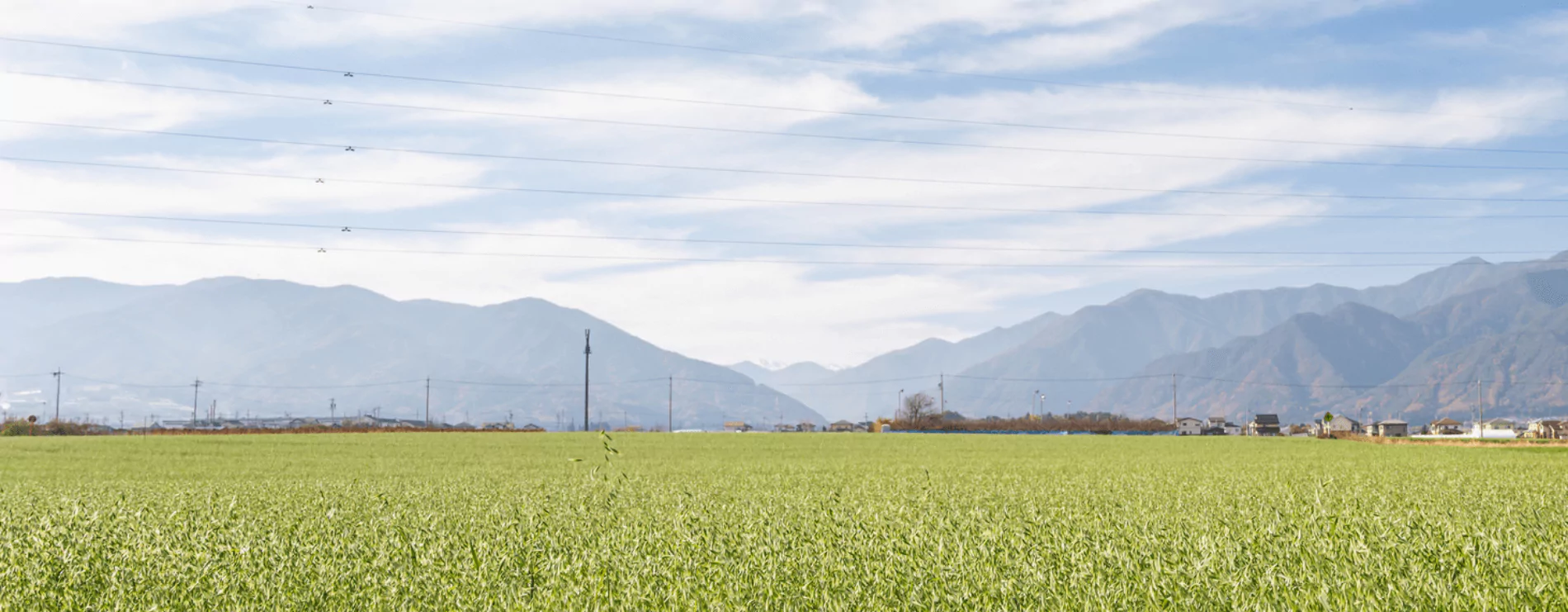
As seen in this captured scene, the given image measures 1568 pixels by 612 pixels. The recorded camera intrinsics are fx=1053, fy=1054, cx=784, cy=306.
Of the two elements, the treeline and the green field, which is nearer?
the green field

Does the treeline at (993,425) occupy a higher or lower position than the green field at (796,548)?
lower

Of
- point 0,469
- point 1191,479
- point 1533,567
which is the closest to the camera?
point 1533,567

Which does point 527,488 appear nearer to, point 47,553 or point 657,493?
point 657,493

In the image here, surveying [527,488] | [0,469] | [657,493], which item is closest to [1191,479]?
[657,493]

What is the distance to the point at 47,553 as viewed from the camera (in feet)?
41.8

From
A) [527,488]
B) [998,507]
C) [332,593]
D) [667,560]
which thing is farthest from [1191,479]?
[332,593]

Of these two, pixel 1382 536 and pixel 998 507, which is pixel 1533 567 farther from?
pixel 998 507

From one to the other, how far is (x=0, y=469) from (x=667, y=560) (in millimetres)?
48813

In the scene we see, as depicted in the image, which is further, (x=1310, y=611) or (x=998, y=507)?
(x=998, y=507)

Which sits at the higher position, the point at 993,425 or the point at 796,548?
the point at 796,548

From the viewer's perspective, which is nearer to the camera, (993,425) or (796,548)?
(796,548)

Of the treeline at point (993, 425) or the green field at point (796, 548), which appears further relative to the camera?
the treeline at point (993, 425)

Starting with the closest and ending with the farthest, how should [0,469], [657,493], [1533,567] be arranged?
[1533,567]
[657,493]
[0,469]

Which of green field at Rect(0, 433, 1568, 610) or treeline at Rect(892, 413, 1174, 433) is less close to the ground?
green field at Rect(0, 433, 1568, 610)
